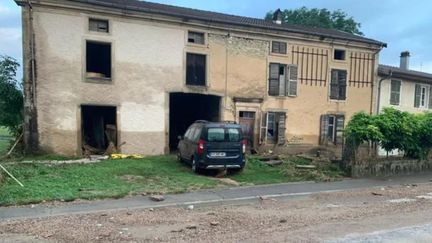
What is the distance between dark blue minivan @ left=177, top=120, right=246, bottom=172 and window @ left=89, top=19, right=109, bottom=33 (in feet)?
21.9

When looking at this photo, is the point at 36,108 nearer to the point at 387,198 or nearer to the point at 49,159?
the point at 49,159

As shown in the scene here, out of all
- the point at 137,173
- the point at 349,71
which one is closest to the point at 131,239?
the point at 137,173

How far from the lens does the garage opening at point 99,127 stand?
59.7 feet

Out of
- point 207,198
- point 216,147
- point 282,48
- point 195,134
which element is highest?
point 282,48

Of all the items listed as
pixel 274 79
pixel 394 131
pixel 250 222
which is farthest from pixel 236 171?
pixel 274 79

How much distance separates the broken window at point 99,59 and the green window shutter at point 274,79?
27.1ft

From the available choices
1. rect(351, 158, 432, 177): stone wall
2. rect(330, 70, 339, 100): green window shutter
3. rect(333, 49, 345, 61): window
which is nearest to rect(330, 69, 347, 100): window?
rect(330, 70, 339, 100): green window shutter

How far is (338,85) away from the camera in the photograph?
23078 mm

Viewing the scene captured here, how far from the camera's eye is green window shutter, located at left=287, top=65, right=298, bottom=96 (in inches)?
851

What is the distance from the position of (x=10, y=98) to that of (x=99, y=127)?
4189mm

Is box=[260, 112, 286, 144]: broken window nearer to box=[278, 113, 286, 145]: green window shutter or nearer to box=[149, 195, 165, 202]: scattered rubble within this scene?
box=[278, 113, 286, 145]: green window shutter

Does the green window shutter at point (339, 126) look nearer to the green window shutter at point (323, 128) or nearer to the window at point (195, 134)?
the green window shutter at point (323, 128)

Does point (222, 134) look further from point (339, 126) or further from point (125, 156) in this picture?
point (339, 126)

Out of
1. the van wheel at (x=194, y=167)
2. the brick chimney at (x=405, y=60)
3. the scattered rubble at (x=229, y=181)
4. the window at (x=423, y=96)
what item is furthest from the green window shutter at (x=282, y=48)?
the brick chimney at (x=405, y=60)
